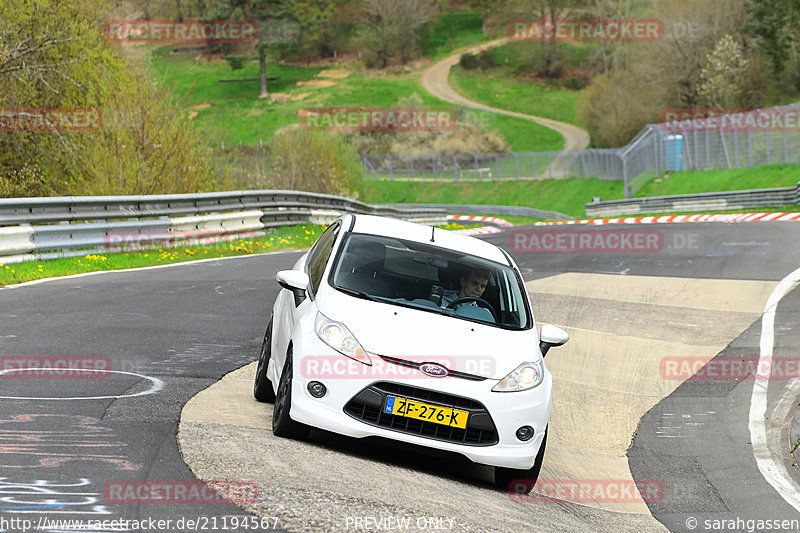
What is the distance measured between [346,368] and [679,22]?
2725 inches

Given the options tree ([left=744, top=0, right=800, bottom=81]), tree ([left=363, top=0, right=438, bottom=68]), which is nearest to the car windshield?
tree ([left=744, top=0, right=800, bottom=81])

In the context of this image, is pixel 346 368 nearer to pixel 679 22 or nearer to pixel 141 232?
pixel 141 232

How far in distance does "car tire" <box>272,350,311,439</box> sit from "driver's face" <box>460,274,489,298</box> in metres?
1.65

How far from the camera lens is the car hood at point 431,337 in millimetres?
6570

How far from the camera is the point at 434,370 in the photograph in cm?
648

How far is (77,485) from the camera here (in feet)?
17.5

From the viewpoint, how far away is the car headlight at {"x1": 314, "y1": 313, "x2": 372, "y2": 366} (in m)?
6.51

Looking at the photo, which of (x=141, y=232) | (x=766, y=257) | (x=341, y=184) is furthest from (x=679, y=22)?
(x=141, y=232)

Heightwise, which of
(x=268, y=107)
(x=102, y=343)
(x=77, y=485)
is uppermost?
(x=77, y=485)

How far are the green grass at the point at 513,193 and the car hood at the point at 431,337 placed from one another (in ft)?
173

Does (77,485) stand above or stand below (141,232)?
above

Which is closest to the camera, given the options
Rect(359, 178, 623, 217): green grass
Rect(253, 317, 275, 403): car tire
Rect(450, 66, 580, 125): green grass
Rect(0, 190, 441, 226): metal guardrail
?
Rect(253, 317, 275, 403): car tire
